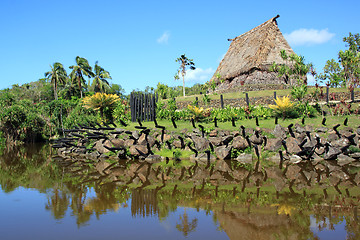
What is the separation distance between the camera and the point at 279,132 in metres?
15.5

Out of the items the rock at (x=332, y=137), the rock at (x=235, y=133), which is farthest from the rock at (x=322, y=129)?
the rock at (x=235, y=133)

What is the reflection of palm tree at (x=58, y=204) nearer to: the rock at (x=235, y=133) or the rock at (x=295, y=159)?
the rock at (x=235, y=133)

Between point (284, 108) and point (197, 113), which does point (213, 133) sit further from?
point (284, 108)

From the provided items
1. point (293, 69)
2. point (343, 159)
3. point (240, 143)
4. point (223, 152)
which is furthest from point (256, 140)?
point (293, 69)

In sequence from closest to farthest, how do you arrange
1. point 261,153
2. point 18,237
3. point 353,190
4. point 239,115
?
point 18,237
point 353,190
point 261,153
point 239,115

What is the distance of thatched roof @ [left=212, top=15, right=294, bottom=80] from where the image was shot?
31.8 metres

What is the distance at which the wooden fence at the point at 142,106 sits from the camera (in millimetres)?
19906

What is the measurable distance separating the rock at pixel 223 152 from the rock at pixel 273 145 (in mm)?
1902

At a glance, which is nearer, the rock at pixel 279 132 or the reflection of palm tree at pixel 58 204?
the reflection of palm tree at pixel 58 204

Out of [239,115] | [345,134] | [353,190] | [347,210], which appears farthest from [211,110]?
[347,210]

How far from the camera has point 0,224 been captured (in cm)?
651

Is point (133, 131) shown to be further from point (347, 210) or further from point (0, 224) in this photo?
point (347, 210)

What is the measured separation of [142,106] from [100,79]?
3068cm

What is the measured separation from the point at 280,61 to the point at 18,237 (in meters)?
30.2
